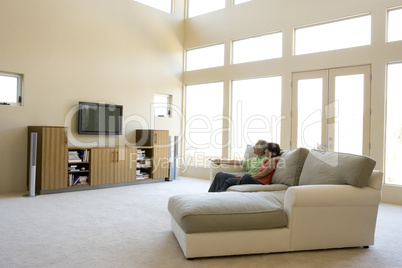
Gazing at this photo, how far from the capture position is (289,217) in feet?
8.76

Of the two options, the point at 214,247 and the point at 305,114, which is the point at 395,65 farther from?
the point at 214,247

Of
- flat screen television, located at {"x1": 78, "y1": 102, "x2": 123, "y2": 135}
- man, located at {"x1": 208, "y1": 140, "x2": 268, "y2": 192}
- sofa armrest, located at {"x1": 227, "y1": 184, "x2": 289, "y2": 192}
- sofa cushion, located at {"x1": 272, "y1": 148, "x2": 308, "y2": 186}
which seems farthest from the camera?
flat screen television, located at {"x1": 78, "y1": 102, "x2": 123, "y2": 135}

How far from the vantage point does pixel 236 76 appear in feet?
22.5

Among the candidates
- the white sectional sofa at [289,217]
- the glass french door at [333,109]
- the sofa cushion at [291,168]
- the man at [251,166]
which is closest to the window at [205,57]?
the glass french door at [333,109]

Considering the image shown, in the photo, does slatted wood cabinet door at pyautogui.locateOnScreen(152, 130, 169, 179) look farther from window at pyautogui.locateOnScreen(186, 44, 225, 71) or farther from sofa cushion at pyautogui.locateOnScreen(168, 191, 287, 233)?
sofa cushion at pyautogui.locateOnScreen(168, 191, 287, 233)

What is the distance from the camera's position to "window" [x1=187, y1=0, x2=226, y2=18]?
732cm

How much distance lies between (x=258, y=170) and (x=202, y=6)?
5.17 m

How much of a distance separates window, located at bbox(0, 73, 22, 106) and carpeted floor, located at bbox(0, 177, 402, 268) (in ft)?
5.29

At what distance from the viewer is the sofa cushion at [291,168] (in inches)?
140

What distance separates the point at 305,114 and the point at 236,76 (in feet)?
5.87

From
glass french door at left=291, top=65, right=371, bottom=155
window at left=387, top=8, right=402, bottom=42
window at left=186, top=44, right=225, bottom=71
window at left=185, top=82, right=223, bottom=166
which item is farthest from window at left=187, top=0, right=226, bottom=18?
window at left=387, top=8, right=402, bottom=42

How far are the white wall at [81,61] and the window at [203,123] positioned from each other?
348mm

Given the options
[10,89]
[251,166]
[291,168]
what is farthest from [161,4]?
[291,168]

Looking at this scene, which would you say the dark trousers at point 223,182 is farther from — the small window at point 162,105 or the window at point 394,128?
the small window at point 162,105
